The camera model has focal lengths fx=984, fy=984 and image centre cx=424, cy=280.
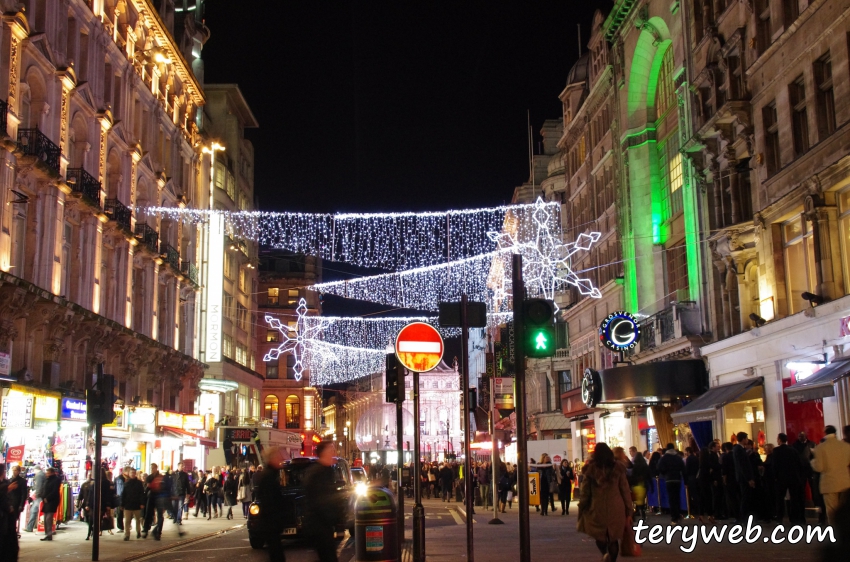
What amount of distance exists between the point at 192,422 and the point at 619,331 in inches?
918

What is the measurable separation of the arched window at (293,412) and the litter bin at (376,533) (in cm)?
9027

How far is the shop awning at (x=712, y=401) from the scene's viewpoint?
997 inches

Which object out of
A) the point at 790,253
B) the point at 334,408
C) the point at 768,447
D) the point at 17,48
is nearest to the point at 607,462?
the point at 768,447

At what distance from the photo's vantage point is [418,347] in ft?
47.8

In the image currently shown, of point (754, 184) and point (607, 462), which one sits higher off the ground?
point (754, 184)

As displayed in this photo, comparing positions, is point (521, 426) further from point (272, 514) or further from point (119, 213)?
point (119, 213)

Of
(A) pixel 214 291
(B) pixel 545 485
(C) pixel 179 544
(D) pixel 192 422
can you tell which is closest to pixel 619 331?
(B) pixel 545 485

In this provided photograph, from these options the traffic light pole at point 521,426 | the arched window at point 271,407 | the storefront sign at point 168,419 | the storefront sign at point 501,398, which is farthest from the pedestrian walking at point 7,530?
the arched window at point 271,407

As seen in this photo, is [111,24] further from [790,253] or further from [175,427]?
A: [790,253]

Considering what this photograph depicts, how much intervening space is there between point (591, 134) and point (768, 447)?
26905mm

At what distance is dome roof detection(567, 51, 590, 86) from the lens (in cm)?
5253

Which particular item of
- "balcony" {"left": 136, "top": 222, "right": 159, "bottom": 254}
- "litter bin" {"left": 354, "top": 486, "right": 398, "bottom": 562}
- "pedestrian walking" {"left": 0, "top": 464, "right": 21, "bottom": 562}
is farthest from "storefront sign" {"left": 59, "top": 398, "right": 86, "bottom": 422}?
"litter bin" {"left": 354, "top": 486, "right": 398, "bottom": 562}

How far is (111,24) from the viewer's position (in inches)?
1538

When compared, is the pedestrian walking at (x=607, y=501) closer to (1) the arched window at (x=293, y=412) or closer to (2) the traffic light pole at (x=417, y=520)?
(2) the traffic light pole at (x=417, y=520)
